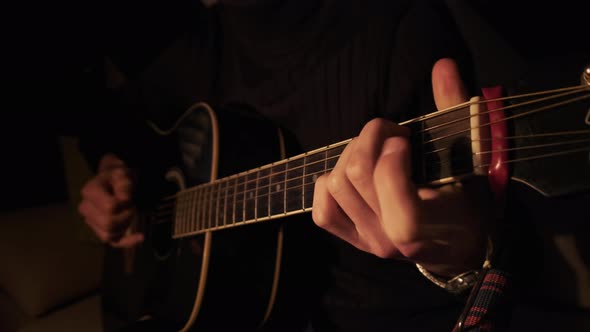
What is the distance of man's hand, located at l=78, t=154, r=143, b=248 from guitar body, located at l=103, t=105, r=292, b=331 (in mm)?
128

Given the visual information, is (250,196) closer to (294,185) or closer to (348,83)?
(294,185)

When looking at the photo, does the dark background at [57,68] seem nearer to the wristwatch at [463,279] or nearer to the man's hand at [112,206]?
the man's hand at [112,206]

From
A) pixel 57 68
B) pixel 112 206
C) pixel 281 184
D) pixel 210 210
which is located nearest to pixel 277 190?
pixel 281 184

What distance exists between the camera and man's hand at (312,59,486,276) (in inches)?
13.9

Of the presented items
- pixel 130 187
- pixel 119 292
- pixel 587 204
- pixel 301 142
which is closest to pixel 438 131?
pixel 301 142

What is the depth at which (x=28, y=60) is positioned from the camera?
124 cm

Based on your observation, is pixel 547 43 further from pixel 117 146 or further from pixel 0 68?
pixel 0 68

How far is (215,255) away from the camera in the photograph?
0.72 m

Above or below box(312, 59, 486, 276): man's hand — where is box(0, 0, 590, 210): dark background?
above

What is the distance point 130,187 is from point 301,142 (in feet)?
1.63

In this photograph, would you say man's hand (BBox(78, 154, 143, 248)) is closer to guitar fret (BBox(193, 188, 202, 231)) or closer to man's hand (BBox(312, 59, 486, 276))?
guitar fret (BBox(193, 188, 202, 231))

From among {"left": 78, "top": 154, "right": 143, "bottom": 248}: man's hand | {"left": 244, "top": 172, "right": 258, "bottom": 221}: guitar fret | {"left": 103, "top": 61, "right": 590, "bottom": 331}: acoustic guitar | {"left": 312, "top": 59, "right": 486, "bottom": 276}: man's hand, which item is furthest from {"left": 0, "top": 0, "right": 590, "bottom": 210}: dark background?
{"left": 312, "top": 59, "right": 486, "bottom": 276}: man's hand

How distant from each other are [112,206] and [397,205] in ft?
2.77

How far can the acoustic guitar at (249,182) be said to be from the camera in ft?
A: 1.15
